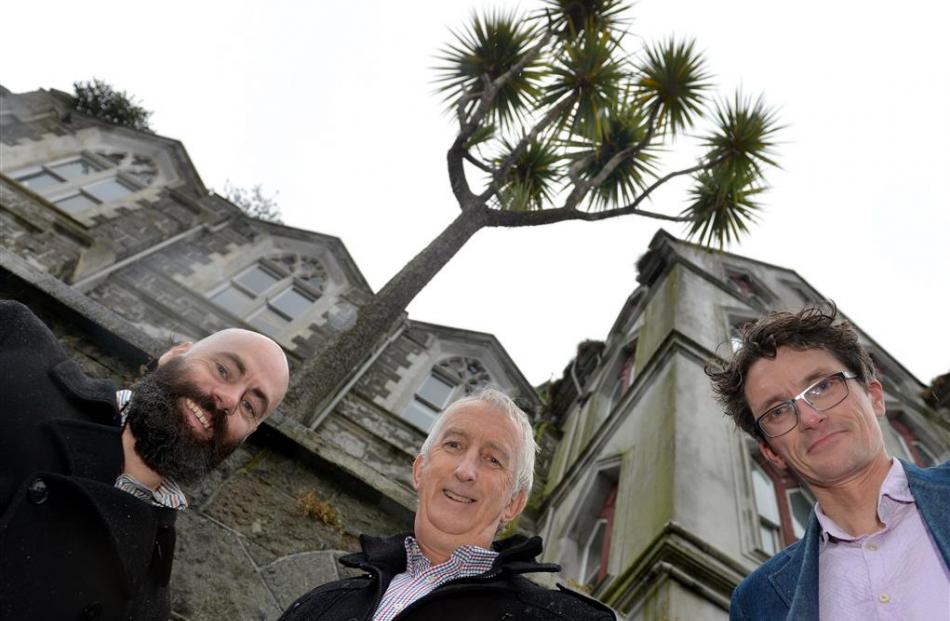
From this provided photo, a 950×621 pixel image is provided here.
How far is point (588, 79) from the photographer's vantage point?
9047mm

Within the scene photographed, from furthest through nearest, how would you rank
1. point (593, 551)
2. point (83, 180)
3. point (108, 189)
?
point (108, 189)
point (83, 180)
point (593, 551)

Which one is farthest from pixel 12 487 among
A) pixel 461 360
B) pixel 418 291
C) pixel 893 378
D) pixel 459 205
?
pixel 893 378

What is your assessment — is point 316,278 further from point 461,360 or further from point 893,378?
point 893,378

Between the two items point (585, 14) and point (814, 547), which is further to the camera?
point (585, 14)

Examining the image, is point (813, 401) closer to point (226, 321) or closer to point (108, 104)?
point (226, 321)

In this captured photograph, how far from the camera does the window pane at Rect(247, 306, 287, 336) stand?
11.9m

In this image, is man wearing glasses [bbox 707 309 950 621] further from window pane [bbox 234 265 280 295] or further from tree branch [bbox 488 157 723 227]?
window pane [bbox 234 265 280 295]

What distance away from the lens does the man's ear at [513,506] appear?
2348 mm

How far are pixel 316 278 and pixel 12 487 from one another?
1283 centimetres

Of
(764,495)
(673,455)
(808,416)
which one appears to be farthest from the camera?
(764,495)

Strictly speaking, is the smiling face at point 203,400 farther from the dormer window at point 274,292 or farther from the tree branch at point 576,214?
the dormer window at point 274,292

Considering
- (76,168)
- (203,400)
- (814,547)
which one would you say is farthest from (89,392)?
(76,168)

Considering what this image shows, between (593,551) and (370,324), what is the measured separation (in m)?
4.77

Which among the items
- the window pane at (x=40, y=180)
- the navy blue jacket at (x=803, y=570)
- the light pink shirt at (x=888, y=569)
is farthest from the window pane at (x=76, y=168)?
the light pink shirt at (x=888, y=569)
